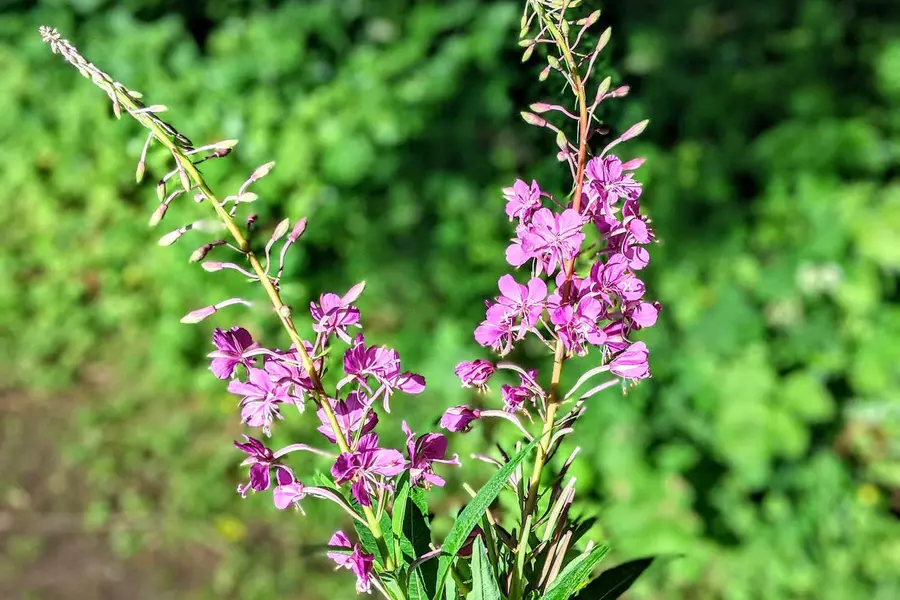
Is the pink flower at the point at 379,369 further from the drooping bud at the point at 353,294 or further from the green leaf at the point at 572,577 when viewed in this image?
the green leaf at the point at 572,577

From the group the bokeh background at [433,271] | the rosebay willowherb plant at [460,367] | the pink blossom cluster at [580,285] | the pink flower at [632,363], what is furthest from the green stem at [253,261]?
the bokeh background at [433,271]

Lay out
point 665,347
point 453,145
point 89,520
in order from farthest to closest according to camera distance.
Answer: point 453,145, point 89,520, point 665,347

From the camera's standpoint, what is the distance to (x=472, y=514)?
67 cm

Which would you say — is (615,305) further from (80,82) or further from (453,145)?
(80,82)

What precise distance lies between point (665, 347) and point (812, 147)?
0.77 m

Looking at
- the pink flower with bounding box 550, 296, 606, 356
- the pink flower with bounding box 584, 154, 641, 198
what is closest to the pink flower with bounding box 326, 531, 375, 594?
the pink flower with bounding box 550, 296, 606, 356

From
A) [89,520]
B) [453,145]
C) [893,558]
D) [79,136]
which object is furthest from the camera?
[79,136]

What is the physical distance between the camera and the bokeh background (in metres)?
2.50

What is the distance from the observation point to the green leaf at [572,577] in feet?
2.21

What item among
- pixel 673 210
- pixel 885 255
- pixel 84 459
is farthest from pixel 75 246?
pixel 885 255

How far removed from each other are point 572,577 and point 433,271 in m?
2.31

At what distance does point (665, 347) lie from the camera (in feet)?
8.68

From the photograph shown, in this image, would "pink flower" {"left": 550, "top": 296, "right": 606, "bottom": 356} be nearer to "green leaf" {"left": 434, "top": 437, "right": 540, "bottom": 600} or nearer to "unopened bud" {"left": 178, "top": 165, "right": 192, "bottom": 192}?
"green leaf" {"left": 434, "top": 437, "right": 540, "bottom": 600}

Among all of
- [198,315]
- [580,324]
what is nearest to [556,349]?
[580,324]
